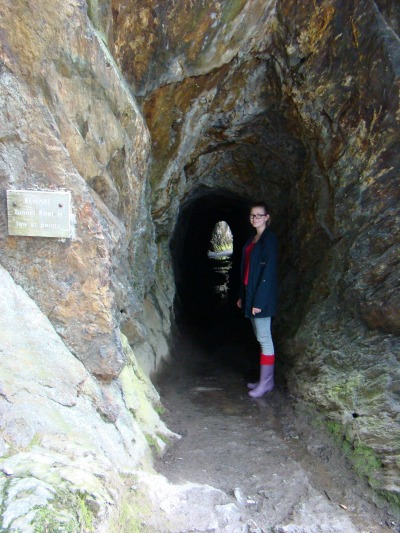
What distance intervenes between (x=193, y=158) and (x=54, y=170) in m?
3.43

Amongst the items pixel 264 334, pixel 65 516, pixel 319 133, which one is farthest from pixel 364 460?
pixel 319 133

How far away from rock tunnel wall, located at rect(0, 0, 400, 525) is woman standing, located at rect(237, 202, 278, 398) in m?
0.39

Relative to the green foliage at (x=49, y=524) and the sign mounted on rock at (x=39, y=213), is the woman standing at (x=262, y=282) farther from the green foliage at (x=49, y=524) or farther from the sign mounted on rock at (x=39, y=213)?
the green foliage at (x=49, y=524)

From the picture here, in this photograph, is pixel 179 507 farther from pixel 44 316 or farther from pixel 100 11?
pixel 100 11

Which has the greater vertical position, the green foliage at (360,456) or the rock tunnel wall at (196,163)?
the rock tunnel wall at (196,163)

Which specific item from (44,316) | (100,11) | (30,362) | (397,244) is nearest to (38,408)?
(30,362)

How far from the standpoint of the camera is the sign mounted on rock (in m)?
2.67

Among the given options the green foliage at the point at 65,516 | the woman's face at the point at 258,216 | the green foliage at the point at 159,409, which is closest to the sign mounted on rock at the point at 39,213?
the green foliage at the point at 65,516

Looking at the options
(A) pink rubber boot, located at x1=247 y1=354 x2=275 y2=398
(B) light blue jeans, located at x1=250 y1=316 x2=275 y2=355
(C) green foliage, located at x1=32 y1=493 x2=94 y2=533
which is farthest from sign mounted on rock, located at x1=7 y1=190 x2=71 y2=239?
(A) pink rubber boot, located at x1=247 y1=354 x2=275 y2=398

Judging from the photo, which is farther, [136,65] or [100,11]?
[136,65]

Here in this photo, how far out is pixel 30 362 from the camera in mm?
2520

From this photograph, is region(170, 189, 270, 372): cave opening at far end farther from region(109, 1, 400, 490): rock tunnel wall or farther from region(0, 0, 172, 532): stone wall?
region(0, 0, 172, 532): stone wall

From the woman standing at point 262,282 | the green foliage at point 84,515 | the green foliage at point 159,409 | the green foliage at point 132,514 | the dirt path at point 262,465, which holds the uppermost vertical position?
the woman standing at point 262,282

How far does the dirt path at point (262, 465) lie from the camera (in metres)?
2.86
